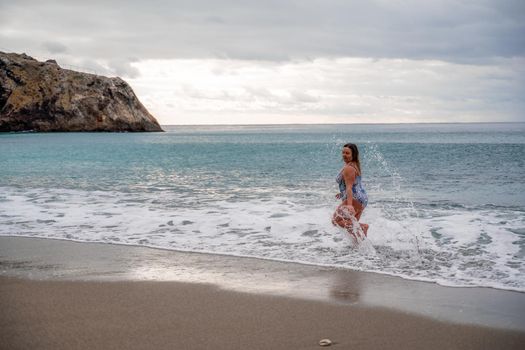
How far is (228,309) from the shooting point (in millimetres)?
5242

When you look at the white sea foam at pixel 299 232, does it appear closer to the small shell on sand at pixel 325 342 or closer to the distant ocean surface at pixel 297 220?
the distant ocean surface at pixel 297 220

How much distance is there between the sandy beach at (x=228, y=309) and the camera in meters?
4.42

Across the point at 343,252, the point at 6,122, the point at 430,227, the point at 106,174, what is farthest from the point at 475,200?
the point at 6,122

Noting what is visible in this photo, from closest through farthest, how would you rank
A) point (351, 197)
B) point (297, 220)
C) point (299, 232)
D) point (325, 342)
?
point (325, 342)
point (351, 197)
point (299, 232)
point (297, 220)

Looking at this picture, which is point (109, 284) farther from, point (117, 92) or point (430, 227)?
point (117, 92)

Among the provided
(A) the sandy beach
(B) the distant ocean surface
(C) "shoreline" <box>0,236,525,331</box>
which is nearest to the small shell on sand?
(A) the sandy beach

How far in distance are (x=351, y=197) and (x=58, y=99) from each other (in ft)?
371

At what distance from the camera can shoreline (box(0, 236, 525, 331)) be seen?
5390 millimetres

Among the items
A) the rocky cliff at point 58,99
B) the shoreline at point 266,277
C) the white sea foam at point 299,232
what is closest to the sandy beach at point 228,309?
the shoreline at point 266,277

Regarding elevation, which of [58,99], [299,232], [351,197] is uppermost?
[58,99]

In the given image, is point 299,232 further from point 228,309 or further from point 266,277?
point 228,309

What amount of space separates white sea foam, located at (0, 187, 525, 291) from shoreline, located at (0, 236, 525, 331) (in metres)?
0.43

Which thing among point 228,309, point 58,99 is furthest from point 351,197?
point 58,99

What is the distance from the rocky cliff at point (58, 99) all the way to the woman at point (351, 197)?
364 feet
